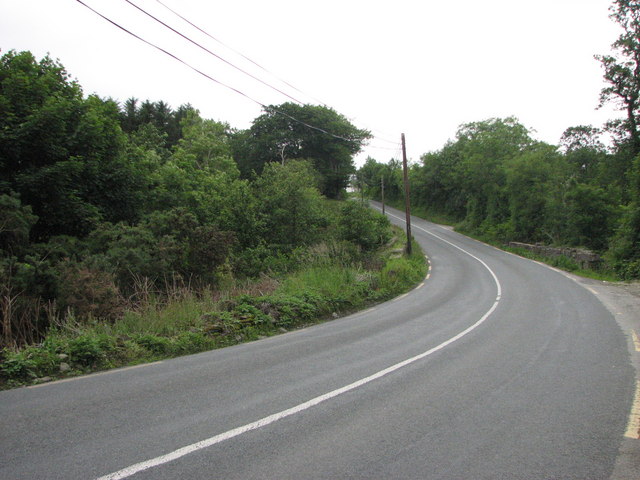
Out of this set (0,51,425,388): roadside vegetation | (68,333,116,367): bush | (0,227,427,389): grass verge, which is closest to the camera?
(0,227,427,389): grass verge

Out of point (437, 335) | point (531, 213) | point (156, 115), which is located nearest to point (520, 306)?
point (437, 335)

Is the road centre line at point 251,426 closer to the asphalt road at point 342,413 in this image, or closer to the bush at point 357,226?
the asphalt road at point 342,413

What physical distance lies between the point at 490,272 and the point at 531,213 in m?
13.7

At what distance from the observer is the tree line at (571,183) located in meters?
23.7

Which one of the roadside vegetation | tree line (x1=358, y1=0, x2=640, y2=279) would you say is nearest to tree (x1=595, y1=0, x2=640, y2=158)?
tree line (x1=358, y1=0, x2=640, y2=279)

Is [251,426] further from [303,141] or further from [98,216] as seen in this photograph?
[303,141]

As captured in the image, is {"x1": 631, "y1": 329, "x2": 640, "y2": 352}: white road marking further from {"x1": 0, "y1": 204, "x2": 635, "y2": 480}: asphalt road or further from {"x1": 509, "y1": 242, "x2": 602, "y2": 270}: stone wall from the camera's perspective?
{"x1": 509, "y1": 242, "x2": 602, "y2": 270}: stone wall

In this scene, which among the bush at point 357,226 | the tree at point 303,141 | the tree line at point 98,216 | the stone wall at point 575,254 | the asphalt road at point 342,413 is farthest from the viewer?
the tree at point 303,141

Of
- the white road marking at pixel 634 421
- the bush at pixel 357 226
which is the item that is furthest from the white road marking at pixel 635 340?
the bush at pixel 357 226

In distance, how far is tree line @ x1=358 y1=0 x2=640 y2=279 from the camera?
932 inches

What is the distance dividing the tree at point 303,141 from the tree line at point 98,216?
25822 millimetres

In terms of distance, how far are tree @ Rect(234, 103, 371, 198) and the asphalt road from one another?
44.3 meters

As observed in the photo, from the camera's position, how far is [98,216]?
618 inches

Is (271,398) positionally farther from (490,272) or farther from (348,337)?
(490,272)
